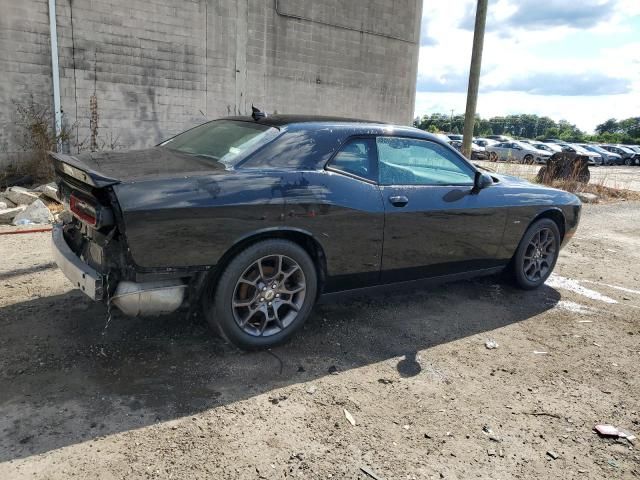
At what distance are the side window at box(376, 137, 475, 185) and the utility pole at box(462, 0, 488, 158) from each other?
6.97 meters

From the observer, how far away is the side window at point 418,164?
13.0ft

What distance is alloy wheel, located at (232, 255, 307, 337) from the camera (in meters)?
3.37

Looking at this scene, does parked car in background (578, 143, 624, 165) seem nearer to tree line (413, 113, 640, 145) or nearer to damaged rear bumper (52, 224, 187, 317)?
tree line (413, 113, 640, 145)

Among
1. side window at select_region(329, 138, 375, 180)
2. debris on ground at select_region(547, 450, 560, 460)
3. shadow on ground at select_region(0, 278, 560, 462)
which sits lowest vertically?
debris on ground at select_region(547, 450, 560, 460)

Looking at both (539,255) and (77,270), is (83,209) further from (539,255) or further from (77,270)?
(539,255)

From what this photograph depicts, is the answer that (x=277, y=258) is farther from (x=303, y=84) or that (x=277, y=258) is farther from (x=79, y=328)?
(x=303, y=84)

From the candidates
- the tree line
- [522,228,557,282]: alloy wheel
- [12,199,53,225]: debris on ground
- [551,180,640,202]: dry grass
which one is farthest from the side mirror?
the tree line

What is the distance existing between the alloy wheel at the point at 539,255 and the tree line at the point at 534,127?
62.0m

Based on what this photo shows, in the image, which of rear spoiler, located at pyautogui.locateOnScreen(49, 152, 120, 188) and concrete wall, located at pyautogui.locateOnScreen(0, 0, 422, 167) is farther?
concrete wall, located at pyautogui.locateOnScreen(0, 0, 422, 167)

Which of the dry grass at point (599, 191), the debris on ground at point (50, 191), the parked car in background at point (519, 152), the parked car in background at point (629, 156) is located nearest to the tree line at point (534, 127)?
the parked car in background at point (629, 156)

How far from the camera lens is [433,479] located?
242cm

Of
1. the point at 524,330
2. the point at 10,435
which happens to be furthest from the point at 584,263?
the point at 10,435

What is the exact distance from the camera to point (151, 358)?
3312 mm

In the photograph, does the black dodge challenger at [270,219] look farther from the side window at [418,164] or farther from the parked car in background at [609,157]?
the parked car in background at [609,157]
